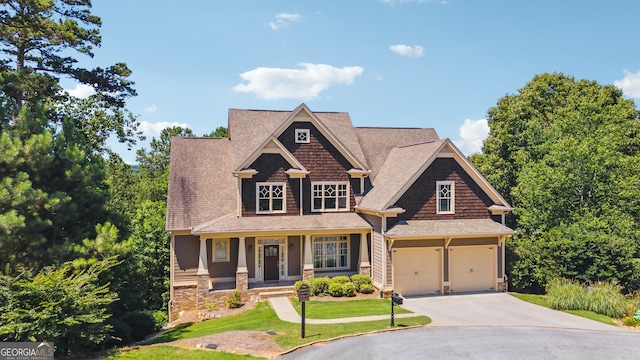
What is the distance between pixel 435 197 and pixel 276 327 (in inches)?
450

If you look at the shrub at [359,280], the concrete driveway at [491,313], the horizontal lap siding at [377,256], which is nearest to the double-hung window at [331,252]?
the horizontal lap siding at [377,256]

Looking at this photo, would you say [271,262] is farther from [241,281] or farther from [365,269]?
[365,269]

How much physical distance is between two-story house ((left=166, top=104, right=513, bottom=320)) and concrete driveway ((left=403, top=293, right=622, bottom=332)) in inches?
51.6

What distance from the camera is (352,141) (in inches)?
1071

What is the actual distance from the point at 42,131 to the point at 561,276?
2577 cm

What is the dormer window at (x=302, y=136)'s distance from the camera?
80.4 ft

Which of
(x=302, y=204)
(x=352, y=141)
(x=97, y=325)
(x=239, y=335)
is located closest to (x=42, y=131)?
(x=97, y=325)

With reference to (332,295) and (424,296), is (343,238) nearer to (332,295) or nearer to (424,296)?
(332,295)

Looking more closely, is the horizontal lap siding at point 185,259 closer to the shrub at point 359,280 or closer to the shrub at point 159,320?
→ the shrub at point 159,320

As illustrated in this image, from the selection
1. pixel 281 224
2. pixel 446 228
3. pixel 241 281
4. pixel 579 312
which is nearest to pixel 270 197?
pixel 281 224

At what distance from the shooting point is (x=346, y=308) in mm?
18516

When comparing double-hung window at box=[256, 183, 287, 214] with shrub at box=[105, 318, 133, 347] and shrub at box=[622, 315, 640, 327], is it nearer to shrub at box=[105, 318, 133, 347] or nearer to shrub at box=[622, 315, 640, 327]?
shrub at box=[105, 318, 133, 347]

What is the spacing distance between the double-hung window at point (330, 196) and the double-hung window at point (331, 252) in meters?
1.83

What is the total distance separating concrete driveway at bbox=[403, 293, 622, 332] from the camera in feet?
53.9
